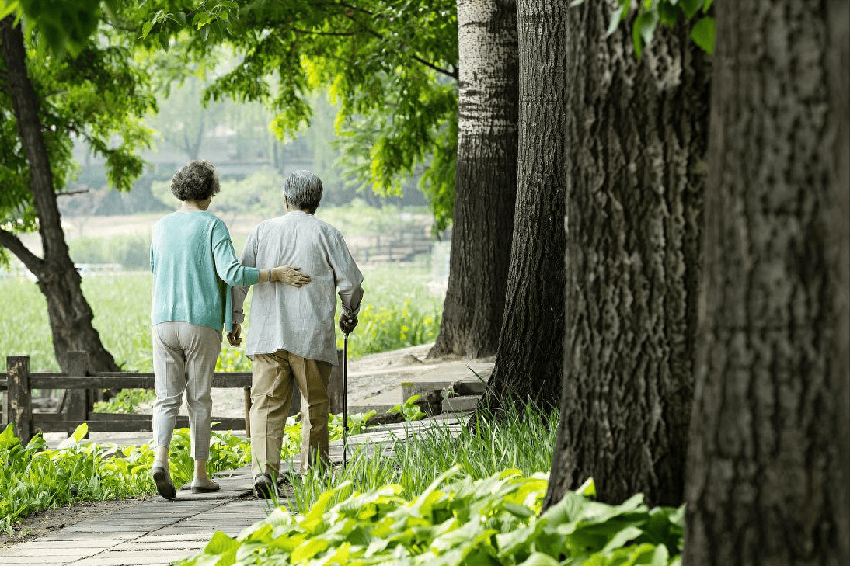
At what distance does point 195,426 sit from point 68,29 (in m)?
3.77

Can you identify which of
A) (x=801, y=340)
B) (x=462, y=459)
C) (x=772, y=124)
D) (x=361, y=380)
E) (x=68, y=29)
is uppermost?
(x=68, y=29)

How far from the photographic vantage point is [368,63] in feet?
47.8

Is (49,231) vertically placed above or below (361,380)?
above

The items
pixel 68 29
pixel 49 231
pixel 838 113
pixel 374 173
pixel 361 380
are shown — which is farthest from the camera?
pixel 374 173

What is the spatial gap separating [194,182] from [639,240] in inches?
142

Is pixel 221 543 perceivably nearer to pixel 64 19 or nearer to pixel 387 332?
pixel 64 19

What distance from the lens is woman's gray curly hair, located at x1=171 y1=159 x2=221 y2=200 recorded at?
6508mm

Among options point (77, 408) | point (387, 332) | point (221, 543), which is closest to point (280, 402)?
point (221, 543)

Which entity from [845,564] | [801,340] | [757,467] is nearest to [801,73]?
[801,340]

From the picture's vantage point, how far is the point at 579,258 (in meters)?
3.55

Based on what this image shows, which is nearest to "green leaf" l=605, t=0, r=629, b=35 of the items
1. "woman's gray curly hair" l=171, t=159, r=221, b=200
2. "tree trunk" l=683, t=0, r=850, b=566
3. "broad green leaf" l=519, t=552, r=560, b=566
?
"tree trunk" l=683, t=0, r=850, b=566

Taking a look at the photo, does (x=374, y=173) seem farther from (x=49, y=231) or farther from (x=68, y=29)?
(x=68, y=29)

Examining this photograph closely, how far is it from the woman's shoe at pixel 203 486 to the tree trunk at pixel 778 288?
14.1 feet

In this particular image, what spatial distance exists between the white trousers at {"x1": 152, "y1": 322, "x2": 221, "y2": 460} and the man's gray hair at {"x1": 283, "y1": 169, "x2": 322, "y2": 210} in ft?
2.76
